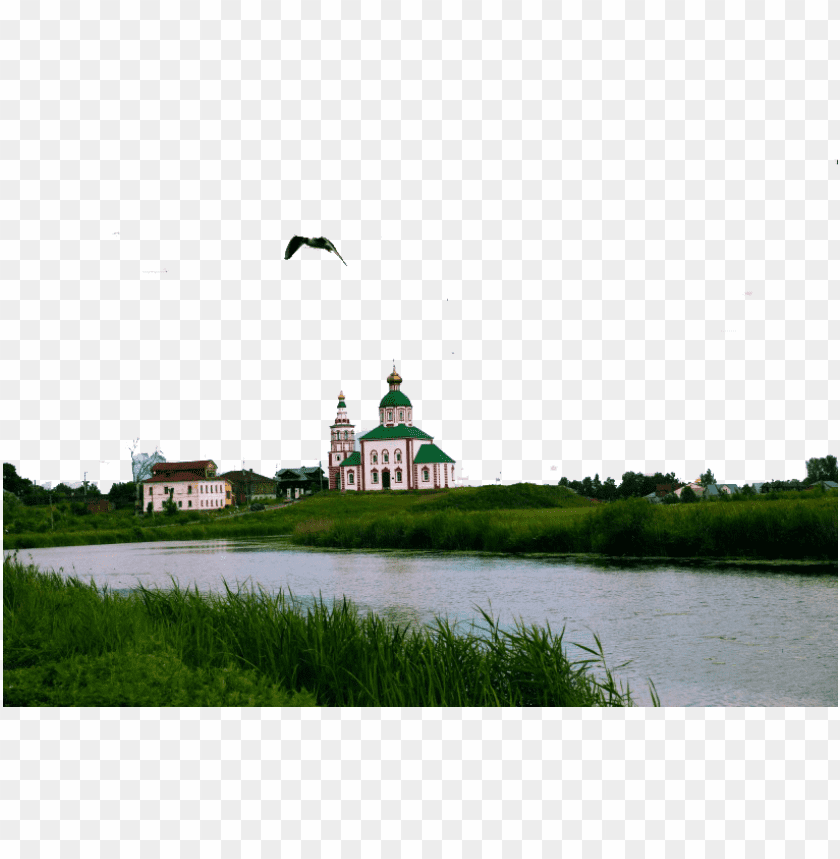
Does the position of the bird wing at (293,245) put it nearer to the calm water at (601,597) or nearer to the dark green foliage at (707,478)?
the calm water at (601,597)

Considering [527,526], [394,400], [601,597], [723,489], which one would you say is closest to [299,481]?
[394,400]

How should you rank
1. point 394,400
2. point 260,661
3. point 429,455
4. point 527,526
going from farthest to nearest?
point 527,526 → point 429,455 → point 394,400 → point 260,661

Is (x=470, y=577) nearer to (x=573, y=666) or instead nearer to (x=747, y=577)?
(x=573, y=666)

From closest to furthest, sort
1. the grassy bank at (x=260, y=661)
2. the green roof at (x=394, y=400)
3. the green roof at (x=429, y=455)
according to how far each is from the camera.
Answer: the grassy bank at (x=260, y=661) < the green roof at (x=394, y=400) < the green roof at (x=429, y=455)

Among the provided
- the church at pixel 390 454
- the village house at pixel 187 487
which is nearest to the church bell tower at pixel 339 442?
the church at pixel 390 454

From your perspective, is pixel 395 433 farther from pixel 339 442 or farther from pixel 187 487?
pixel 187 487
